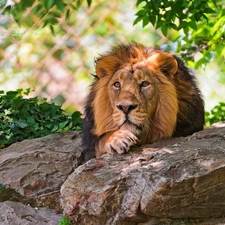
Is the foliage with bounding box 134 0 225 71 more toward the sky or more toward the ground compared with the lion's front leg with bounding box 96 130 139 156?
more toward the sky

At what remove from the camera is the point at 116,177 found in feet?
13.7

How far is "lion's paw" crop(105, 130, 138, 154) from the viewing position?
4.71 meters

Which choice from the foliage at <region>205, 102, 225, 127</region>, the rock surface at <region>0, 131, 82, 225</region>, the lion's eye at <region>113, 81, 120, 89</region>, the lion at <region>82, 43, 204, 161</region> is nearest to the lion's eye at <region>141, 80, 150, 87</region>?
the lion at <region>82, 43, 204, 161</region>

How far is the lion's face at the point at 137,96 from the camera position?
4926 mm

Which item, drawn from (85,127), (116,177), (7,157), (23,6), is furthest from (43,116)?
(23,6)

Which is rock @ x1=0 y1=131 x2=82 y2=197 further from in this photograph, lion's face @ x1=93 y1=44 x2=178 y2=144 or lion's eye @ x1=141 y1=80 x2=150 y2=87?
lion's eye @ x1=141 y1=80 x2=150 y2=87

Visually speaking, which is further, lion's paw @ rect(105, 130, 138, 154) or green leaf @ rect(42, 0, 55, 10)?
lion's paw @ rect(105, 130, 138, 154)

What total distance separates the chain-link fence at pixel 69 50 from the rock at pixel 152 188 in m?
5.80

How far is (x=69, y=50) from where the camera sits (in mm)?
10328

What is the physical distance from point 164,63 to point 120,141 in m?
0.92

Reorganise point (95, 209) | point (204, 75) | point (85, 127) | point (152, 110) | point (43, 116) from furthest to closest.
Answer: point (204, 75), point (43, 116), point (85, 127), point (152, 110), point (95, 209)

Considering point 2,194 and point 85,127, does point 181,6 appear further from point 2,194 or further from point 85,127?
point 2,194

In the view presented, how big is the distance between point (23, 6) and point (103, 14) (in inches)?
299

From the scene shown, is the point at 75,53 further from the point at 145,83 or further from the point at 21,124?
the point at 145,83
